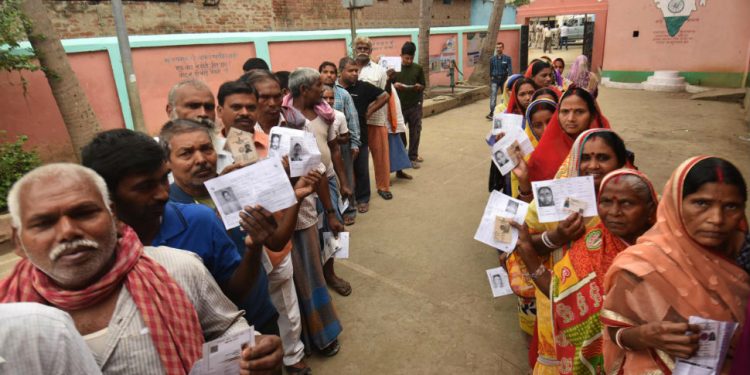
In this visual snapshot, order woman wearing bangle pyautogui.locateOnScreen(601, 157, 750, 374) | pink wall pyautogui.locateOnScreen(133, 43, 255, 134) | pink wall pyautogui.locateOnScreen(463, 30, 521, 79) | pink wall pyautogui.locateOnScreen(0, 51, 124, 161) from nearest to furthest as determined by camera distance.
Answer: woman wearing bangle pyautogui.locateOnScreen(601, 157, 750, 374)
pink wall pyautogui.locateOnScreen(0, 51, 124, 161)
pink wall pyautogui.locateOnScreen(133, 43, 255, 134)
pink wall pyautogui.locateOnScreen(463, 30, 521, 79)

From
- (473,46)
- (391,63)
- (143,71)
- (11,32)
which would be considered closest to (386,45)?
(473,46)

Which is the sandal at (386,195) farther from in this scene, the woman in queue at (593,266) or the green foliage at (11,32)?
the green foliage at (11,32)

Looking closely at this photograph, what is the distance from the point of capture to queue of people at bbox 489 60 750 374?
56.8 inches

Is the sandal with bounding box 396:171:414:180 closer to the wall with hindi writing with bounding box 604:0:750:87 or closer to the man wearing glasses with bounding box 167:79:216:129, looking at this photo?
the man wearing glasses with bounding box 167:79:216:129

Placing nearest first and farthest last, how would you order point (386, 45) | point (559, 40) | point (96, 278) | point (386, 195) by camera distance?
point (96, 278) → point (386, 195) → point (386, 45) → point (559, 40)

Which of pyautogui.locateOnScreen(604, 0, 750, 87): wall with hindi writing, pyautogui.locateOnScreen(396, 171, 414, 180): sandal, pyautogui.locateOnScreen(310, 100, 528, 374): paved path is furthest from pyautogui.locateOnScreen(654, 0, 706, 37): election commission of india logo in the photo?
pyautogui.locateOnScreen(396, 171, 414, 180): sandal

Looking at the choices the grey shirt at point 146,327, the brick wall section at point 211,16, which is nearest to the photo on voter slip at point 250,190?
the grey shirt at point 146,327

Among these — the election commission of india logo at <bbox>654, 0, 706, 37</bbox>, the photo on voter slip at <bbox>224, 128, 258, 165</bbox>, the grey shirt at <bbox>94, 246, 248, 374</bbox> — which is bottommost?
the grey shirt at <bbox>94, 246, 248, 374</bbox>

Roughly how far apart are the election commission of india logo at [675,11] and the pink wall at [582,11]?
147 cm

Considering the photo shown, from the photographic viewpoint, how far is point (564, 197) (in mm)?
2072

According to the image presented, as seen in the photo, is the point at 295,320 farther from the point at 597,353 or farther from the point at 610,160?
the point at 610,160

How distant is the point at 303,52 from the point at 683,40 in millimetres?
11992

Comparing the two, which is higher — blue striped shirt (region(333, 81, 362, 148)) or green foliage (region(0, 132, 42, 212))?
blue striped shirt (region(333, 81, 362, 148))

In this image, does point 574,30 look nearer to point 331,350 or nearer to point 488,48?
Result: point 488,48
